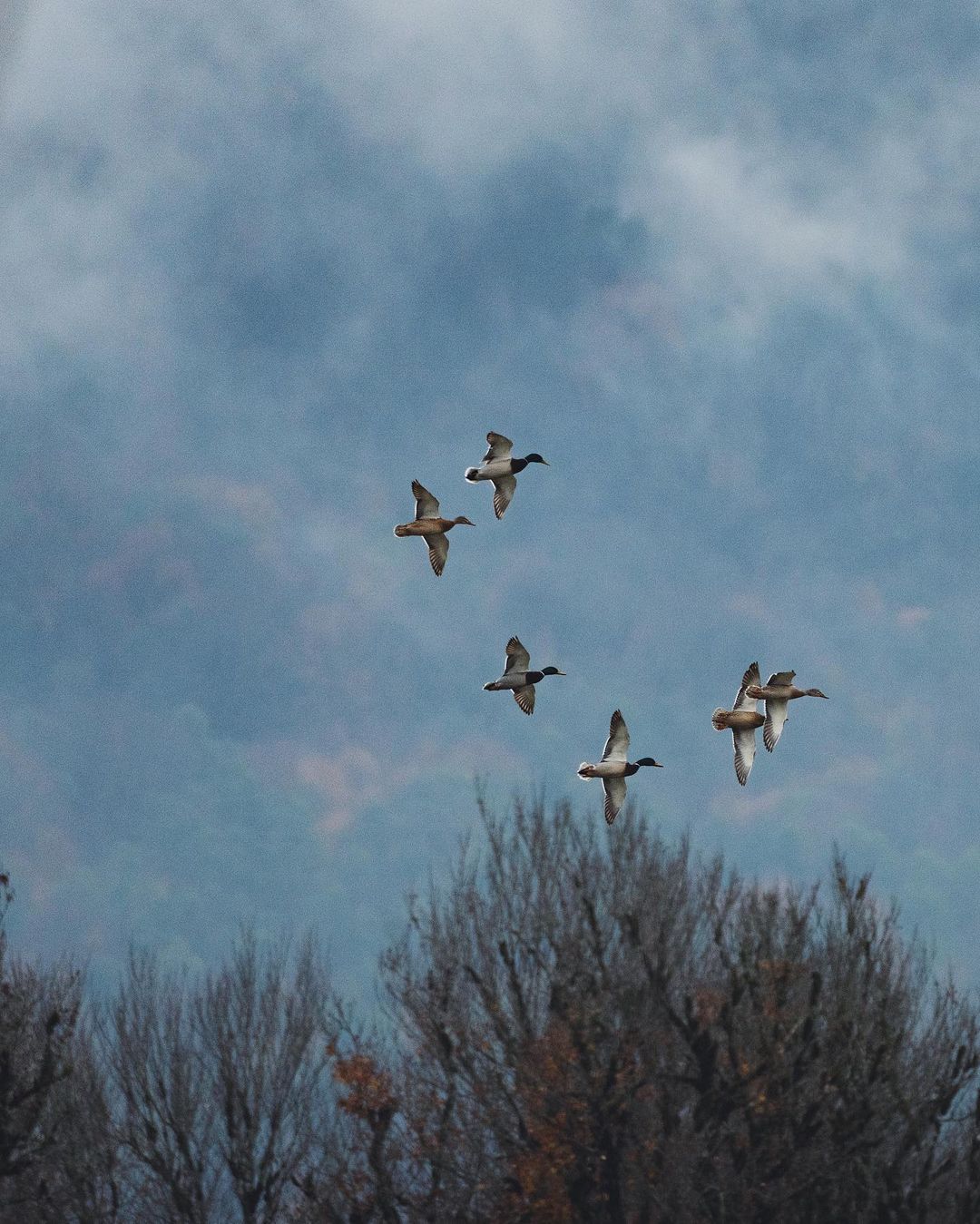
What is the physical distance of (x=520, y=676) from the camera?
21.0 meters

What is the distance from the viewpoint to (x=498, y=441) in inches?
817

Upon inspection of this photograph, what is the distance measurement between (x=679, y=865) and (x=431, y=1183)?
7.10 m

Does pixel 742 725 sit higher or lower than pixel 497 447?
lower

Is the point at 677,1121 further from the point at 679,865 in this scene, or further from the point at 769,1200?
the point at 679,865

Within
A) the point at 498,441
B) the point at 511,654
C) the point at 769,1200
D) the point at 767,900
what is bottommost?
the point at 769,1200

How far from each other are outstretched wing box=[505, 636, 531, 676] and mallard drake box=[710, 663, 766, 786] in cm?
277

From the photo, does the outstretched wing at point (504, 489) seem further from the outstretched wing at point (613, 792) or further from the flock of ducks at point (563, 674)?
the outstretched wing at point (613, 792)

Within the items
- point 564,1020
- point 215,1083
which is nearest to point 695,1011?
point 564,1020

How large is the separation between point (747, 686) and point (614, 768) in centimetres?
218

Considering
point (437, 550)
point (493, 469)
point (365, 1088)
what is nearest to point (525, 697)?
point (437, 550)

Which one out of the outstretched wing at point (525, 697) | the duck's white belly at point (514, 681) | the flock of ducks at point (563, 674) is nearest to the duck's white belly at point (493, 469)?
the flock of ducks at point (563, 674)

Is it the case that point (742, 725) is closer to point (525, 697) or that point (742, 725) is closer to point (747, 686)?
point (747, 686)

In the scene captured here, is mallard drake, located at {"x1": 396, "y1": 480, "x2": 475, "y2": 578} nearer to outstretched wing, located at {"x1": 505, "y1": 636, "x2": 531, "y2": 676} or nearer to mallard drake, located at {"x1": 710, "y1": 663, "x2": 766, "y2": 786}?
outstretched wing, located at {"x1": 505, "y1": 636, "x2": 531, "y2": 676}

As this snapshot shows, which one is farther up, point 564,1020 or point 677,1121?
point 564,1020
